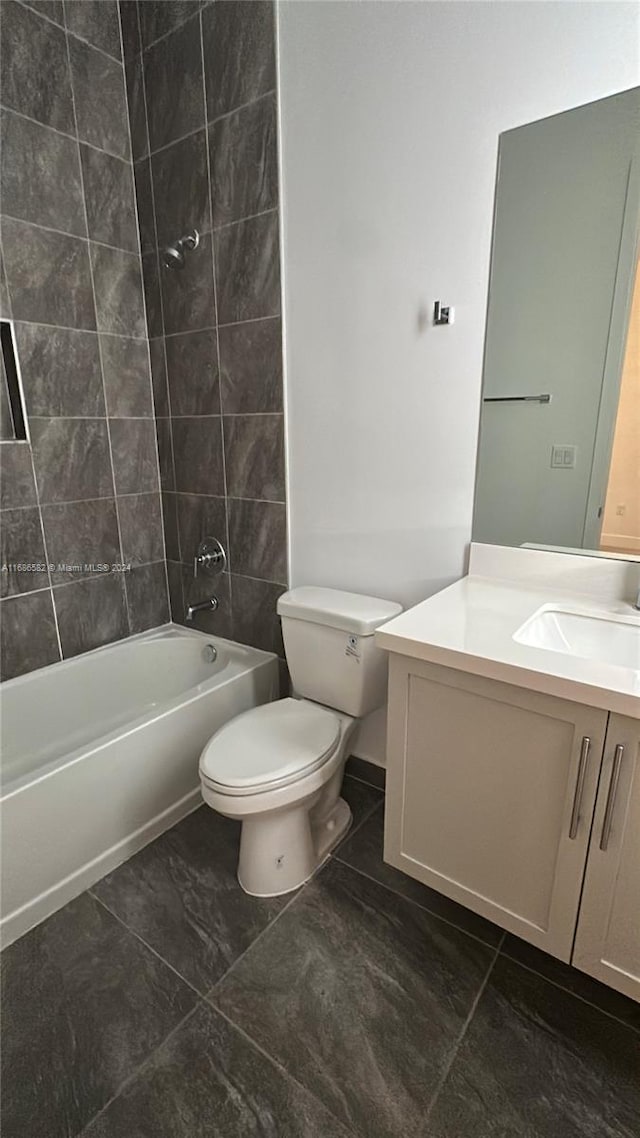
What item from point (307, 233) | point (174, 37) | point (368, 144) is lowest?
point (307, 233)

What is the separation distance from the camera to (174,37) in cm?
171

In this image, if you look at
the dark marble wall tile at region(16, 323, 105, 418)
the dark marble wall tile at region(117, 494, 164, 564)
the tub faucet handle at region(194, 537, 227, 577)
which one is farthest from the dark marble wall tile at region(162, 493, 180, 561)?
the dark marble wall tile at region(16, 323, 105, 418)

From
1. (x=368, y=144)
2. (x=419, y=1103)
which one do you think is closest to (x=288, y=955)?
(x=419, y=1103)

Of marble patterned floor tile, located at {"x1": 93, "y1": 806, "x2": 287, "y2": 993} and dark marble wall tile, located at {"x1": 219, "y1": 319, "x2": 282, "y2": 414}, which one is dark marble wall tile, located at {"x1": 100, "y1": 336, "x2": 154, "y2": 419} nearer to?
dark marble wall tile, located at {"x1": 219, "y1": 319, "x2": 282, "y2": 414}

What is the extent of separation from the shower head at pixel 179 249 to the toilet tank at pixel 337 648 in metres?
1.30

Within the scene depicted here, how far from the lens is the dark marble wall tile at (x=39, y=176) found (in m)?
1.62

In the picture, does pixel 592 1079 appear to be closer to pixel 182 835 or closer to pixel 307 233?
pixel 182 835

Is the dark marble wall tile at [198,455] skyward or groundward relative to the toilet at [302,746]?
skyward

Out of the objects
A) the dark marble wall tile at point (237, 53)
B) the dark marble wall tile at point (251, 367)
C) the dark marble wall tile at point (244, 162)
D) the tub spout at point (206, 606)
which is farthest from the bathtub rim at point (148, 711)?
the dark marble wall tile at point (237, 53)

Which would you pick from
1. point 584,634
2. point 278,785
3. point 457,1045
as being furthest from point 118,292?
point 457,1045

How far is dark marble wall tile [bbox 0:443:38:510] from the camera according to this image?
175 cm

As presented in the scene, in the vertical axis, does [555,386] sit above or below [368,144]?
below

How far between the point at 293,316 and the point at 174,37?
1.05m

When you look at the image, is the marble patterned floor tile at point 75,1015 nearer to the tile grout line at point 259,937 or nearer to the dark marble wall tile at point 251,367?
the tile grout line at point 259,937
